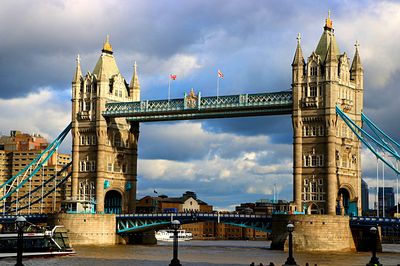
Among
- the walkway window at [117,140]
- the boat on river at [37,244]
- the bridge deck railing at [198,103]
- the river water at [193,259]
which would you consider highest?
the bridge deck railing at [198,103]

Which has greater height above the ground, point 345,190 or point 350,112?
point 350,112

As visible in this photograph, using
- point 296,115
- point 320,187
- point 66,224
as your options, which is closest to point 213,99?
point 296,115

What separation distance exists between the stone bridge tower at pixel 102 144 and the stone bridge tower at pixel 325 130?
36807 millimetres

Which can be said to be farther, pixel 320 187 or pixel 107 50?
pixel 107 50

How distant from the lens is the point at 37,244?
351ft

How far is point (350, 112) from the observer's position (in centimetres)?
12988

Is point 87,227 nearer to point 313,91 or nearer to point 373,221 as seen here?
point 313,91

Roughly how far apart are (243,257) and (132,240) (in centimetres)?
4581

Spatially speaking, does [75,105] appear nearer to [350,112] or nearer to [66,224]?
[66,224]

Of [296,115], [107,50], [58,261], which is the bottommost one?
[58,261]

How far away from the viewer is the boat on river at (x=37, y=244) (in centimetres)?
10319

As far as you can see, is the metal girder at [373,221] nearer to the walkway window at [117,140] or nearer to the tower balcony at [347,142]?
the tower balcony at [347,142]

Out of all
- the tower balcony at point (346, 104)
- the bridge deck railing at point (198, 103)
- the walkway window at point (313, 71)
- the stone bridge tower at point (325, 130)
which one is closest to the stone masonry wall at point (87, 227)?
the bridge deck railing at point (198, 103)

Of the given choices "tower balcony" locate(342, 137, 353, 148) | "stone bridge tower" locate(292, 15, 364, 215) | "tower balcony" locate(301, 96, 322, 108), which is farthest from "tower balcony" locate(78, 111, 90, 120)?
"tower balcony" locate(342, 137, 353, 148)
